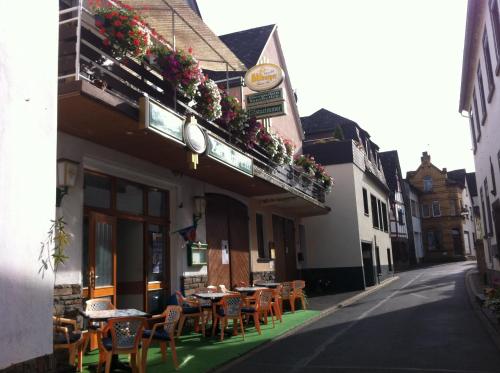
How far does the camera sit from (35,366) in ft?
14.8

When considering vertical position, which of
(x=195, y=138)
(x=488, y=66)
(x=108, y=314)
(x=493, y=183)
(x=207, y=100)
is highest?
(x=488, y=66)

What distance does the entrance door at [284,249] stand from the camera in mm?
18234

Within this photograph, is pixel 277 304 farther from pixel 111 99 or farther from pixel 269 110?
pixel 111 99

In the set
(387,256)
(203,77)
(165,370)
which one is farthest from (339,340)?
(387,256)

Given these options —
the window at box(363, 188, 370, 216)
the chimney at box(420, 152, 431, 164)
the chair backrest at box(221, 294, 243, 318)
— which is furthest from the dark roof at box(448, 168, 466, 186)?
the chair backrest at box(221, 294, 243, 318)

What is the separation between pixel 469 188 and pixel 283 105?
5717 centimetres

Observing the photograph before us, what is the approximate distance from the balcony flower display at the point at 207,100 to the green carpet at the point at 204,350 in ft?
14.1

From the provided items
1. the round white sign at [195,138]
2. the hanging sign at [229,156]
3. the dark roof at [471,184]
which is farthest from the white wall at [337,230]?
the dark roof at [471,184]

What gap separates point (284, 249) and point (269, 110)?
7574 mm

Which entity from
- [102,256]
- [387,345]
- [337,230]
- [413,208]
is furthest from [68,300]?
[413,208]

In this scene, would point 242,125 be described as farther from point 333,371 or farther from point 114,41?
point 333,371

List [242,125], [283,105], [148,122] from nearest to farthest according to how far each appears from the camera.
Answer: [148,122] < [242,125] < [283,105]

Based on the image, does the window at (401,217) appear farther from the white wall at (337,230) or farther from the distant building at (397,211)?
the white wall at (337,230)

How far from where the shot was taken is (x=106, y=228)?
353 inches
